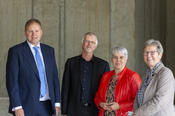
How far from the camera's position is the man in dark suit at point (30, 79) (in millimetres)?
3708

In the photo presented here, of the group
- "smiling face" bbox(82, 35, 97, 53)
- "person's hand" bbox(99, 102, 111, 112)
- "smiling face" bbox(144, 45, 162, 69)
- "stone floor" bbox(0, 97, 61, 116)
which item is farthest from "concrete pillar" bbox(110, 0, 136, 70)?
"smiling face" bbox(144, 45, 162, 69)

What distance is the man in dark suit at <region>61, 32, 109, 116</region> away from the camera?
4328 mm

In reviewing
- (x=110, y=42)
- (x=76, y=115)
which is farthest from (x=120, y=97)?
(x=110, y=42)

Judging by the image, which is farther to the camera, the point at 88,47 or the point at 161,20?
the point at 161,20

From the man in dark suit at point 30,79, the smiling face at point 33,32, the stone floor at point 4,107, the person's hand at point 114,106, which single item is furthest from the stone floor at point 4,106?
the person's hand at point 114,106

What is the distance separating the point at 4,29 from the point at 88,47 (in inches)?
191

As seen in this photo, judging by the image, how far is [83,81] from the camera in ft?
14.4

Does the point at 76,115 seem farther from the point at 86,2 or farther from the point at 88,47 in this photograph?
the point at 86,2

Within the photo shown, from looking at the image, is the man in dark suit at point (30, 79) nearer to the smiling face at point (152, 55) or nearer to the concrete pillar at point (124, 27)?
the smiling face at point (152, 55)

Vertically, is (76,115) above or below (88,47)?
below

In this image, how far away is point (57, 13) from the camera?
877cm

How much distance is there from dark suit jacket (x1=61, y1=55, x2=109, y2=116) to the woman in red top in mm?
262

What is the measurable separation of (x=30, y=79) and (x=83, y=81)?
87cm

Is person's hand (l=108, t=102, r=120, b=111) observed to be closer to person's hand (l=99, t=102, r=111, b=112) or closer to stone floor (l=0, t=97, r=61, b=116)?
person's hand (l=99, t=102, r=111, b=112)
